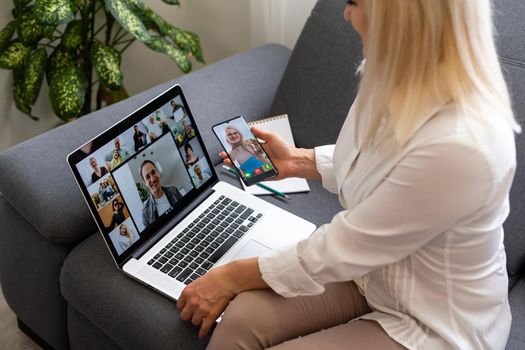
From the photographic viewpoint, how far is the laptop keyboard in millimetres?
1255

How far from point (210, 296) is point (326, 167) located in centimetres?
37

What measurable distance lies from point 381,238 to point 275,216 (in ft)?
1.52

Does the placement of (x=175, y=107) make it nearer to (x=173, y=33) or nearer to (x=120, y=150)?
(x=120, y=150)

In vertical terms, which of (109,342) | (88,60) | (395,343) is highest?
(88,60)

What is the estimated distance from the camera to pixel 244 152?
141 cm

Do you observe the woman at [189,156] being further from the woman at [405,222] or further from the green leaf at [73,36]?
the green leaf at [73,36]

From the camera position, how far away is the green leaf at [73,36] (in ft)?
6.27

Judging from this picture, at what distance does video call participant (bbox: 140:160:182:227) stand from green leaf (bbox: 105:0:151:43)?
0.61 meters

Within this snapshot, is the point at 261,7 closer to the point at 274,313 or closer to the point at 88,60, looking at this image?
the point at 88,60

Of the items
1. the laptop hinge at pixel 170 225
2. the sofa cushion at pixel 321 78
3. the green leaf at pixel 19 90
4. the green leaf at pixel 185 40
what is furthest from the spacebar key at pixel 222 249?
the green leaf at pixel 19 90

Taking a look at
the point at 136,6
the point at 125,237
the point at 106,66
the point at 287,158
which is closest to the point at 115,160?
the point at 125,237

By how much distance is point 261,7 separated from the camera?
2.03 metres

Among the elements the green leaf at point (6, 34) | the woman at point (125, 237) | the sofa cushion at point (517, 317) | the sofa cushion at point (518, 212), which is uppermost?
the green leaf at point (6, 34)

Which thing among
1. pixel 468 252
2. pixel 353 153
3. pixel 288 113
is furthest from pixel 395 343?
pixel 288 113
